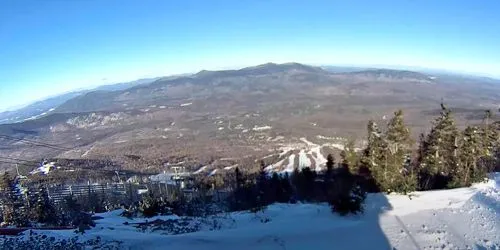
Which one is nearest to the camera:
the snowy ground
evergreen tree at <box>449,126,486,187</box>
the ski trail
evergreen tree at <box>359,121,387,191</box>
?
the ski trail

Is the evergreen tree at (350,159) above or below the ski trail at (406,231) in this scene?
below

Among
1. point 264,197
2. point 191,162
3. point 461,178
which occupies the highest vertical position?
point 461,178

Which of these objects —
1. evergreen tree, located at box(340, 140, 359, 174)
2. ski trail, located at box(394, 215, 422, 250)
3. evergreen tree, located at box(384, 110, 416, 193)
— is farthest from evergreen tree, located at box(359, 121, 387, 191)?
ski trail, located at box(394, 215, 422, 250)

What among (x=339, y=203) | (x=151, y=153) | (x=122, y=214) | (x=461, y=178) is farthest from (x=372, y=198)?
(x=151, y=153)

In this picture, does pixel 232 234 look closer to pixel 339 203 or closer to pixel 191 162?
pixel 339 203

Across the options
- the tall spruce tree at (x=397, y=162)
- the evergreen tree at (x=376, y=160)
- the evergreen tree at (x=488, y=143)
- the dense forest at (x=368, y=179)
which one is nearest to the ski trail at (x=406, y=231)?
the dense forest at (x=368, y=179)

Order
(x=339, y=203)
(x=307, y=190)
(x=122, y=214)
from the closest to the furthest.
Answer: (x=339, y=203)
(x=122, y=214)
(x=307, y=190)

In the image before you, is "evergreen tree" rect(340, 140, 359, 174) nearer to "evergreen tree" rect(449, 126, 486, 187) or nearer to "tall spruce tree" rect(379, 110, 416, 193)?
"tall spruce tree" rect(379, 110, 416, 193)

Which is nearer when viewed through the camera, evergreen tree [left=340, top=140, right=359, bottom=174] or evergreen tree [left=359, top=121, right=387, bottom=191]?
evergreen tree [left=359, top=121, right=387, bottom=191]

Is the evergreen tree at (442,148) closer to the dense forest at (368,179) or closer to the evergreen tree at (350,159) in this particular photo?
the dense forest at (368,179)
